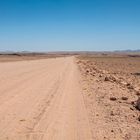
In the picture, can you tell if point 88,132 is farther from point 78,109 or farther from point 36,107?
point 36,107

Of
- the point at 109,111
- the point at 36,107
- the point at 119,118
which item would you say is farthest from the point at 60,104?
the point at 119,118

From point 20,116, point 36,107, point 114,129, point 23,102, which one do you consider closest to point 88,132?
point 114,129

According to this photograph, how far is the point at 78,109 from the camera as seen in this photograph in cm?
1047

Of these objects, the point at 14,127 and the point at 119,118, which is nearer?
the point at 14,127

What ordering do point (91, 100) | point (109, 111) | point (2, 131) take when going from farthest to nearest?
point (91, 100) < point (109, 111) < point (2, 131)

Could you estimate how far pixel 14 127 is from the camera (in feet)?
25.8

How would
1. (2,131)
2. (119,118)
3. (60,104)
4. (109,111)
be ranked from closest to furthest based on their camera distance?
(2,131)
(119,118)
(109,111)
(60,104)

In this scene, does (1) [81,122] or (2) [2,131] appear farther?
(1) [81,122]

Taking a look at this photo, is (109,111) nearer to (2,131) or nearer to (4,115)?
(4,115)

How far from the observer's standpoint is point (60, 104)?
1140cm

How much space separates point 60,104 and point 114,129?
3893 millimetres

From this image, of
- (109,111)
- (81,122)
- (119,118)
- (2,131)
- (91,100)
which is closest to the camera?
(2,131)

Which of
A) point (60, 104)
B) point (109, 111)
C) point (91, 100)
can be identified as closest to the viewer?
point (109, 111)

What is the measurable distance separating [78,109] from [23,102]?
254 centimetres
